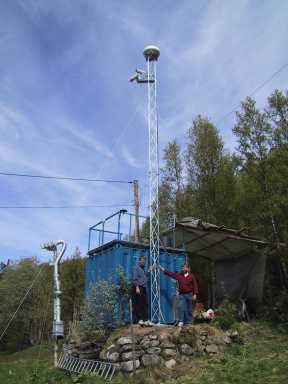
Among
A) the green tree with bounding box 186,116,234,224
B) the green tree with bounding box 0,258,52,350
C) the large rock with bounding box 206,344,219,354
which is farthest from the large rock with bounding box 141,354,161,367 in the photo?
the green tree with bounding box 0,258,52,350

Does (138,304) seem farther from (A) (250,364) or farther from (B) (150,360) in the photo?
(A) (250,364)

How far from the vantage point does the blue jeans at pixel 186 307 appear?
35.2ft

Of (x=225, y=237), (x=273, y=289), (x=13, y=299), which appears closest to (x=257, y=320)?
(x=273, y=289)

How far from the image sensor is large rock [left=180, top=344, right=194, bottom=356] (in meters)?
9.21

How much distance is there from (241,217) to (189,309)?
5713 millimetres

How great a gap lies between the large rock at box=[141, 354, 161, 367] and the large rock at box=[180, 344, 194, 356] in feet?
2.28

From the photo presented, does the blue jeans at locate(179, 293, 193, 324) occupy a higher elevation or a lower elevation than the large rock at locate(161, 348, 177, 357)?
higher

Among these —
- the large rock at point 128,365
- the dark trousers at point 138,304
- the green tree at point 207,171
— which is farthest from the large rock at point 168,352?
the green tree at point 207,171

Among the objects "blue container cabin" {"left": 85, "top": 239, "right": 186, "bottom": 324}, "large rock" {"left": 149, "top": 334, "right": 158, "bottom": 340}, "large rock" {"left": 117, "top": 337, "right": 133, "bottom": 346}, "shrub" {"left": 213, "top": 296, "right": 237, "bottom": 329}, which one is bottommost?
"large rock" {"left": 117, "top": 337, "right": 133, "bottom": 346}

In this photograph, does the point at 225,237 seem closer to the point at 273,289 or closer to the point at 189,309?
the point at 273,289

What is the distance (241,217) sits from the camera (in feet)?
50.6

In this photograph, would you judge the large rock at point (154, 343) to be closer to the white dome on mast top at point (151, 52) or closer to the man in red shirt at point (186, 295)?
the man in red shirt at point (186, 295)

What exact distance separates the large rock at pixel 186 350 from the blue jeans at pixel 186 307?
1.37 metres

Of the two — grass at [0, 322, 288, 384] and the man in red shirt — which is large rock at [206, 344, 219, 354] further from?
the man in red shirt
